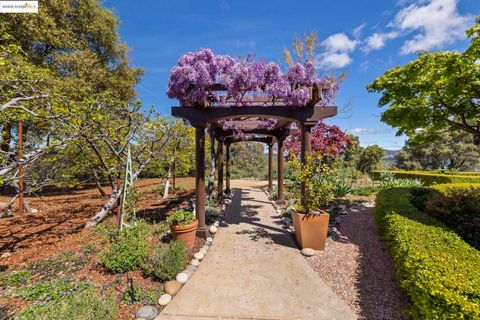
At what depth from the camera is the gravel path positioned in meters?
2.55

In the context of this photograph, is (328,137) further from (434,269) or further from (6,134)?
(6,134)

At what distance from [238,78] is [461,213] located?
197 inches

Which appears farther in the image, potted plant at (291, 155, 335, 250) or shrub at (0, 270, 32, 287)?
potted plant at (291, 155, 335, 250)

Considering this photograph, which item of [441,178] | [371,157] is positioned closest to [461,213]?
[441,178]

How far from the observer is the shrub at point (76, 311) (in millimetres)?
1973

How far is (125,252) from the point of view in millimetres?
3156

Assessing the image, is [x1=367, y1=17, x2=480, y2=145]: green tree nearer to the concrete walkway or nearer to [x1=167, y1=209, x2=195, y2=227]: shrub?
the concrete walkway

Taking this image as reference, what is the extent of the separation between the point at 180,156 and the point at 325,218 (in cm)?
587

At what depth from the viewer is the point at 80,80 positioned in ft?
28.7

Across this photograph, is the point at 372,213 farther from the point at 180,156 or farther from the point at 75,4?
the point at 75,4

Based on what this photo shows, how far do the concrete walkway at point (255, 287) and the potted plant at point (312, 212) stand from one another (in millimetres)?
376

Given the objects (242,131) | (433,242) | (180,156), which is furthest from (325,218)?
(180,156)

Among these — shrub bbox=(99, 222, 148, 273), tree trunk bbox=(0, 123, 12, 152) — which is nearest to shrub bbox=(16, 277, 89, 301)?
shrub bbox=(99, 222, 148, 273)

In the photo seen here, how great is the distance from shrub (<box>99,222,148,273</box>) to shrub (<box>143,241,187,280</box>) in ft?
0.59
